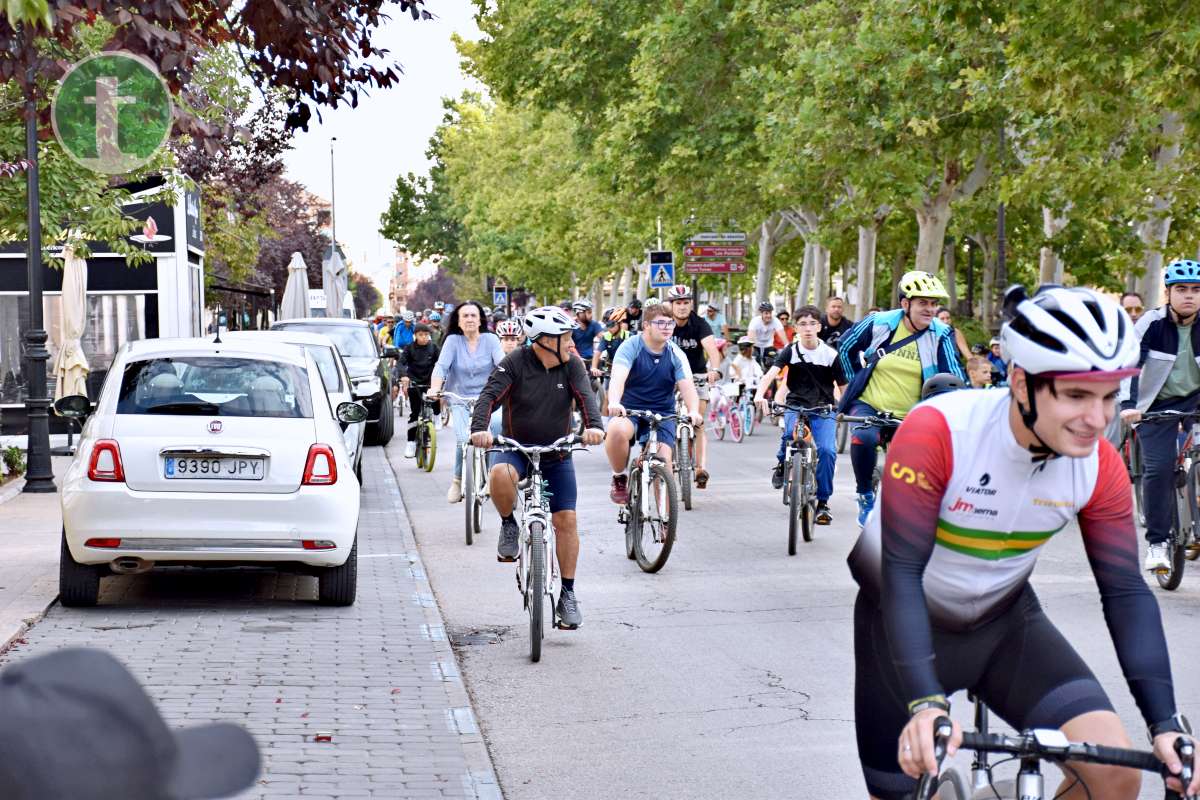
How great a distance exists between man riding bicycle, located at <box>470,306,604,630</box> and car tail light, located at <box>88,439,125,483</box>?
199cm

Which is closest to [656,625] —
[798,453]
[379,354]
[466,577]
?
[466,577]

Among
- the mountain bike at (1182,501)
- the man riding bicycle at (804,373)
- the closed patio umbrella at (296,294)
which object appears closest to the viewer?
the mountain bike at (1182,501)

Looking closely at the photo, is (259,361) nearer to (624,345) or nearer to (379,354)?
(624,345)

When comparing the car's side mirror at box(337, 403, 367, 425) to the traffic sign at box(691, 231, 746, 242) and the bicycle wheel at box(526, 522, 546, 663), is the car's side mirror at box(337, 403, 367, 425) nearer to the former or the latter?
the bicycle wheel at box(526, 522, 546, 663)

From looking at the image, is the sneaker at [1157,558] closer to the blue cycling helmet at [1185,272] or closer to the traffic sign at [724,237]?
the blue cycling helmet at [1185,272]

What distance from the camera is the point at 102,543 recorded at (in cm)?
938

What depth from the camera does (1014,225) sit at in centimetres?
4403

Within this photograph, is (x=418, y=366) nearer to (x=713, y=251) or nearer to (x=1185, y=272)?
(x=1185, y=272)

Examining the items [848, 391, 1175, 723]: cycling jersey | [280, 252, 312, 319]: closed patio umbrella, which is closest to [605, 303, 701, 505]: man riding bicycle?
[848, 391, 1175, 723]: cycling jersey

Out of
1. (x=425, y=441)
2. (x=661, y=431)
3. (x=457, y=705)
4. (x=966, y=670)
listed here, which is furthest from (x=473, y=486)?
(x=966, y=670)

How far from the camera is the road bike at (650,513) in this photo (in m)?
11.3

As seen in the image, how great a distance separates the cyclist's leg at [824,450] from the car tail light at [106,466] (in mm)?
5499

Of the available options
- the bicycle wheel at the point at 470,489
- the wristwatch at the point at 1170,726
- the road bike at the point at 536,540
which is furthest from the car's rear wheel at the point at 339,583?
the wristwatch at the point at 1170,726

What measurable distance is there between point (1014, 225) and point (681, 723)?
127 ft
